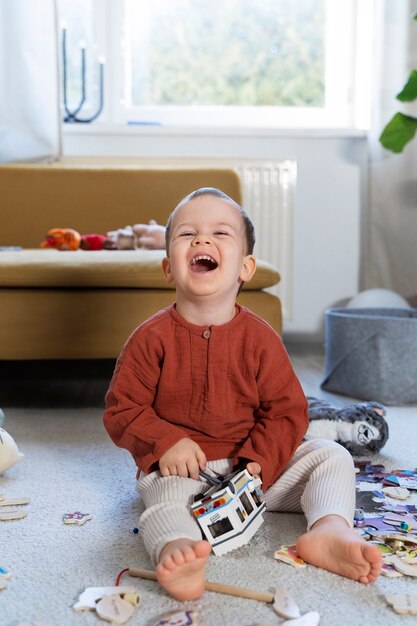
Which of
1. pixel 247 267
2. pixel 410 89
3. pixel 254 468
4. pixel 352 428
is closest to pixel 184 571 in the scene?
pixel 254 468

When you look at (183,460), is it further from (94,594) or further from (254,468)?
(94,594)

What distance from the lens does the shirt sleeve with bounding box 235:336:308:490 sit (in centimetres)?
119

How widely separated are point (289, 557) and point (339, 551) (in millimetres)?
85

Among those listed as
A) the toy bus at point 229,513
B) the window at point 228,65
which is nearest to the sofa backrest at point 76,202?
the window at point 228,65

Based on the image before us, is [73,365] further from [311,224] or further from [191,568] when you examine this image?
[191,568]

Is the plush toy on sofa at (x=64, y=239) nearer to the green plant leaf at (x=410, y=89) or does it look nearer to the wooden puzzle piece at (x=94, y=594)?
the green plant leaf at (x=410, y=89)

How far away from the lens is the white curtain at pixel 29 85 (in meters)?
2.88

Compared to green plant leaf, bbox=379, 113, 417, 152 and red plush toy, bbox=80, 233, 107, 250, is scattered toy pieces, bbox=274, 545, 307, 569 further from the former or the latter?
green plant leaf, bbox=379, 113, 417, 152

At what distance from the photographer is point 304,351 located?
3199mm

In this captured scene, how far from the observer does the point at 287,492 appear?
1.24 metres

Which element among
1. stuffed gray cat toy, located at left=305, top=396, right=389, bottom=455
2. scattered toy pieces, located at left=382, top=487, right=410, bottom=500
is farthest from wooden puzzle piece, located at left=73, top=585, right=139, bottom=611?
stuffed gray cat toy, located at left=305, top=396, right=389, bottom=455

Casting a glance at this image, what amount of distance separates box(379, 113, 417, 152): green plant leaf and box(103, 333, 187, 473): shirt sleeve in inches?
70.1

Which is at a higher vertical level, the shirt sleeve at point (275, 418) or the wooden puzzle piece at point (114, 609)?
the shirt sleeve at point (275, 418)

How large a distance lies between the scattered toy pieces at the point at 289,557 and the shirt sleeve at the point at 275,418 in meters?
0.12
